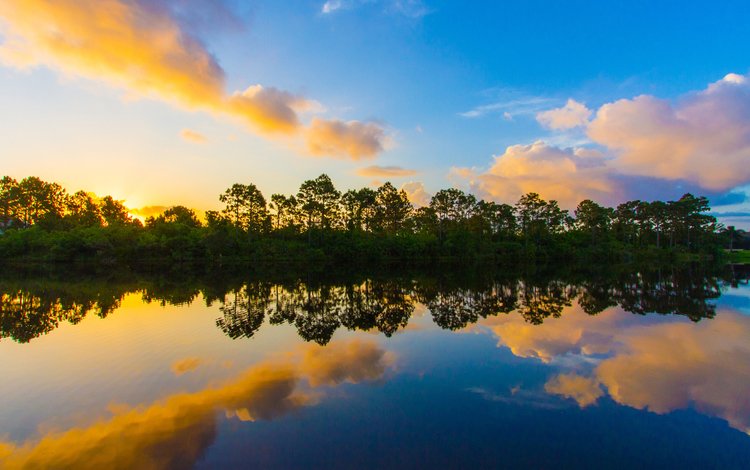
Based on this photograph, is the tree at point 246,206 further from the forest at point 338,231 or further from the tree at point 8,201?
the tree at point 8,201

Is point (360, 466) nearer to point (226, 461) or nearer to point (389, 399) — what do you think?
point (226, 461)

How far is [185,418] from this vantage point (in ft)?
22.0

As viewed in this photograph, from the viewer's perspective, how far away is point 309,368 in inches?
368

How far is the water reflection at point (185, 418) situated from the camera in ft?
18.1

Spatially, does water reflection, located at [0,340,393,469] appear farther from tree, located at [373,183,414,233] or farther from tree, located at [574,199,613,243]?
tree, located at [574,199,613,243]

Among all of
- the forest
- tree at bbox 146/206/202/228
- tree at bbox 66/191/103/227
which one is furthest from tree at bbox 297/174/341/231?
tree at bbox 66/191/103/227

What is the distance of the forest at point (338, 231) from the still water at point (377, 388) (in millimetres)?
38073

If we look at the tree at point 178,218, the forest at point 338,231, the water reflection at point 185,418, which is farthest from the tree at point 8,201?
the water reflection at point 185,418

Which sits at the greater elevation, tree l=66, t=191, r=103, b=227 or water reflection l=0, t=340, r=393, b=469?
tree l=66, t=191, r=103, b=227

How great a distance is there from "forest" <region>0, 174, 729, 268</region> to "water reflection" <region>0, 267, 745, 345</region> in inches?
997

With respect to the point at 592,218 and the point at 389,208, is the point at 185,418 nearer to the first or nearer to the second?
the point at 389,208

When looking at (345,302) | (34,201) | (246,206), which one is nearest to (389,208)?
(246,206)

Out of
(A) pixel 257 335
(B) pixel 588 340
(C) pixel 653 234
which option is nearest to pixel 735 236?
(C) pixel 653 234

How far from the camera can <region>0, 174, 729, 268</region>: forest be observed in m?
54.7
